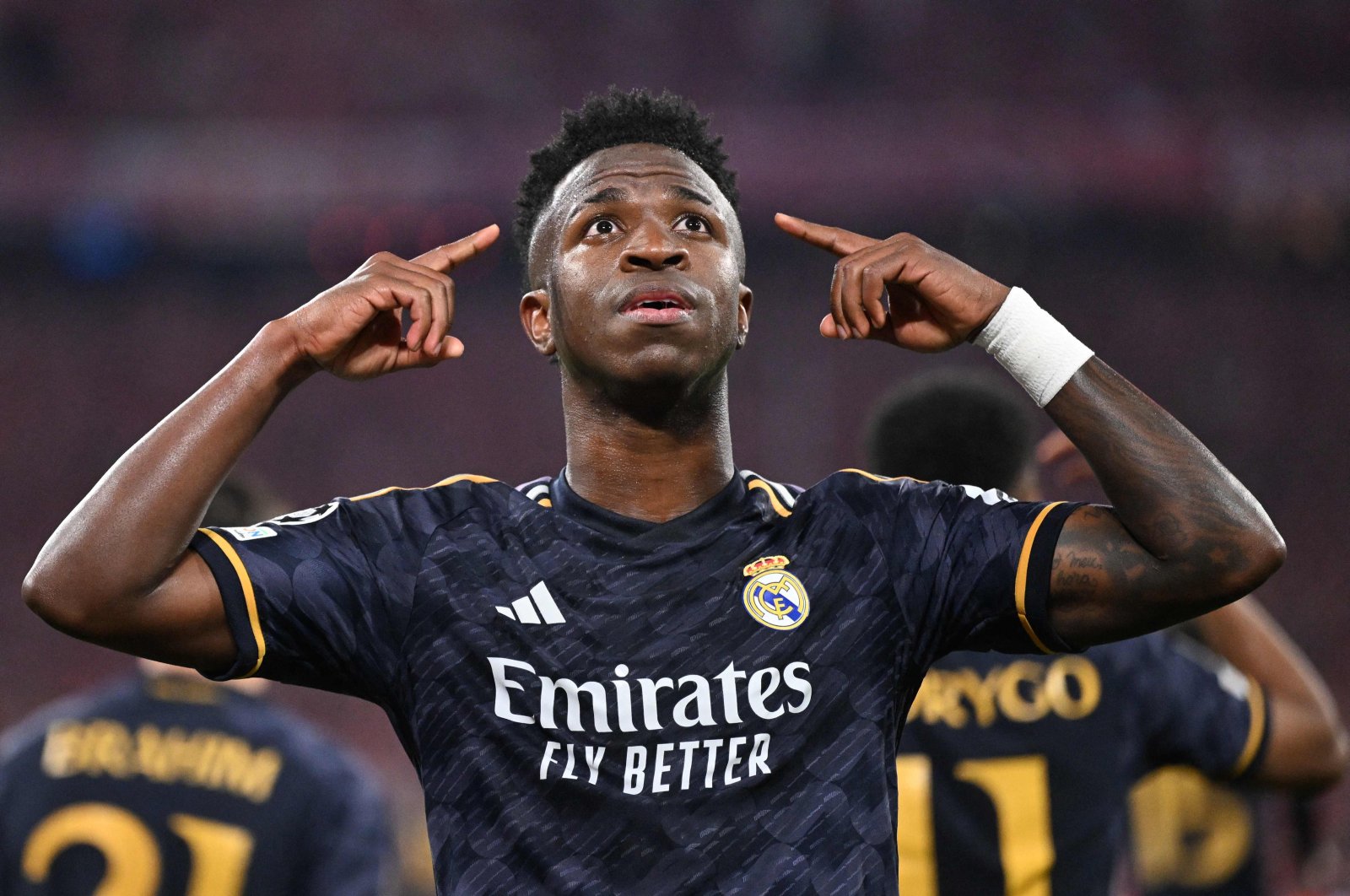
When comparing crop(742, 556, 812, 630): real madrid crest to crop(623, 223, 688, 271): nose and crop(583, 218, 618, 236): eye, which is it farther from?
crop(583, 218, 618, 236): eye

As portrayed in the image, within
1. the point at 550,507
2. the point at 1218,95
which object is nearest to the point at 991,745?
the point at 550,507

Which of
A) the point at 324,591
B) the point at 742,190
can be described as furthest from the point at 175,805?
the point at 742,190

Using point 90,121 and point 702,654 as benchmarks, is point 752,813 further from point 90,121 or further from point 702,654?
point 90,121

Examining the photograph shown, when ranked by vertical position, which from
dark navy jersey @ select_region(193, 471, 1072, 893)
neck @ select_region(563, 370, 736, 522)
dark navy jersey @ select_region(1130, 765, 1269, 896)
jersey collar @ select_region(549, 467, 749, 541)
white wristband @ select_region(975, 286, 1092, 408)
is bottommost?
dark navy jersey @ select_region(1130, 765, 1269, 896)

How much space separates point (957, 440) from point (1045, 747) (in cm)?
79

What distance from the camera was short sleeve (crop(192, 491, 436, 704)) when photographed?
7.72 ft

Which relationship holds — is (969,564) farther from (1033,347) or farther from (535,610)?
(535,610)

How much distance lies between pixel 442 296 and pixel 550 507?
0.43 m

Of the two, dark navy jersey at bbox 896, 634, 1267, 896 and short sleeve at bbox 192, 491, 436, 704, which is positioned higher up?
short sleeve at bbox 192, 491, 436, 704

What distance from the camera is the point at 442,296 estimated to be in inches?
98.7

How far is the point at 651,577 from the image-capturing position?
8.23ft

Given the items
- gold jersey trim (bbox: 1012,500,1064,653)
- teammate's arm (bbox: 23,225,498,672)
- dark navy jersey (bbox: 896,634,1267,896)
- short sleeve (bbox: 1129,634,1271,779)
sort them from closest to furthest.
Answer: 1. teammate's arm (bbox: 23,225,498,672)
2. gold jersey trim (bbox: 1012,500,1064,653)
3. dark navy jersey (bbox: 896,634,1267,896)
4. short sleeve (bbox: 1129,634,1271,779)

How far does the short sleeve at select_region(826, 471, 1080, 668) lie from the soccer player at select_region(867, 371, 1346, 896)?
1022 mm

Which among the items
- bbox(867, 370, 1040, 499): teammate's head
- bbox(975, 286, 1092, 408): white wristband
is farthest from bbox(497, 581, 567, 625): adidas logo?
bbox(867, 370, 1040, 499): teammate's head
